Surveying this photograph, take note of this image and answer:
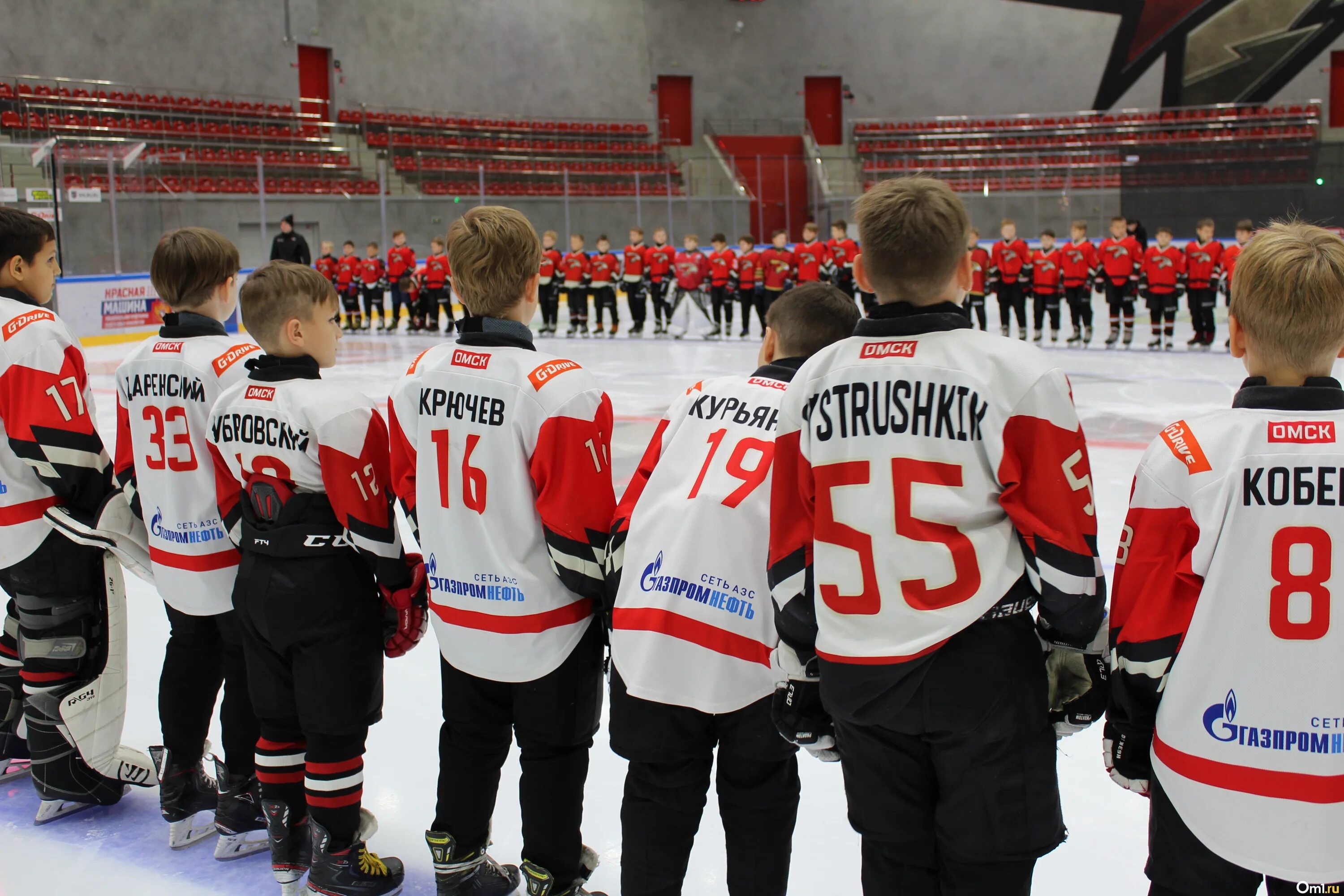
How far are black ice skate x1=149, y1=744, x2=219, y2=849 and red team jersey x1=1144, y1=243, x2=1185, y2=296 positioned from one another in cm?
1172

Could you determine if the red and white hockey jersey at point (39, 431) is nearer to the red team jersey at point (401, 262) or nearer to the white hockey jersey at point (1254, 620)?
the white hockey jersey at point (1254, 620)

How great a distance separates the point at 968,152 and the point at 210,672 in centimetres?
2291

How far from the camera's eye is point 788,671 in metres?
1.64

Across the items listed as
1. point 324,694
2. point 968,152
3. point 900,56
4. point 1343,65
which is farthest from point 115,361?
point 1343,65

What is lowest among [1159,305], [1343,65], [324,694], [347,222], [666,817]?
[666,817]

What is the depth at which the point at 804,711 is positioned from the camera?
1.65 m

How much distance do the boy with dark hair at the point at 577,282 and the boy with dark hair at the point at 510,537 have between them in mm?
12957

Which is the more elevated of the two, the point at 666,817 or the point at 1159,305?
the point at 1159,305

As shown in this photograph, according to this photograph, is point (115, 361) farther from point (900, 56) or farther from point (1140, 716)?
point (900, 56)

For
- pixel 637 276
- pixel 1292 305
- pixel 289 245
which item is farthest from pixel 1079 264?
pixel 1292 305

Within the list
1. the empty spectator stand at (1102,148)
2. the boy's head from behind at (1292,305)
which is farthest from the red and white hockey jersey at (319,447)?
the empty spectator stand at (1102,148)

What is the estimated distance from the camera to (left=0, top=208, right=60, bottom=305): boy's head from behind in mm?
2633

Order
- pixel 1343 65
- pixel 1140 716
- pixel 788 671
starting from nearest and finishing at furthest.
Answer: pixel 1140 716 < pixel 788 671 < pixel 1343 65

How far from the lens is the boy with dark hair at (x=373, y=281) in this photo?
52.0 ft
